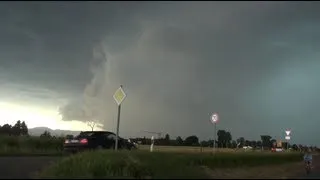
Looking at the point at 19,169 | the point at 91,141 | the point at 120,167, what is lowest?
the point at 19,169

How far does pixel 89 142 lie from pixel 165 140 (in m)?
63.6

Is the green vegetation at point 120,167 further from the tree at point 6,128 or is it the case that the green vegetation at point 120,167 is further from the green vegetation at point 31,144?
the tree at point 6,128

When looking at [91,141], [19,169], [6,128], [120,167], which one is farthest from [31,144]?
[6,128]

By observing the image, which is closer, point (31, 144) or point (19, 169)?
point (19, 169)

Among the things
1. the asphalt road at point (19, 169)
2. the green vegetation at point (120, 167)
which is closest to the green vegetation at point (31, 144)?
the asphalt road at point (19, 169)

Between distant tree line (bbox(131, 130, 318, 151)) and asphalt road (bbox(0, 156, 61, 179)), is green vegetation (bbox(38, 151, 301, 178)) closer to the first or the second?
asphalt road (bbox(0, 156, 61, 179))

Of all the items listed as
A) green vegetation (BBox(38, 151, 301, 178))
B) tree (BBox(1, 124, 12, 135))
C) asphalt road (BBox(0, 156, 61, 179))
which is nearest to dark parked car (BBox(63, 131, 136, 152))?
asphalt road (BBox(0, 156, 61, 179))

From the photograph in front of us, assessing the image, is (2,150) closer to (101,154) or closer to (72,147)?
(72,147)

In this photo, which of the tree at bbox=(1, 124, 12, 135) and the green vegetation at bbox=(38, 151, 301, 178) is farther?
the tree at bbox=(1, 124, 12, 135)

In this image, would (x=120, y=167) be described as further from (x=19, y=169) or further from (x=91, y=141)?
(x=91, y=141)

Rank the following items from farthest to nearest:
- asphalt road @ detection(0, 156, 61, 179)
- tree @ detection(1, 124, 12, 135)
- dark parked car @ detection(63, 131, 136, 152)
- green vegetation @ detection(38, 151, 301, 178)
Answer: tree @ detection(1, 124, 12, 135)
dark parked car @ detection(63, 131, 136, 152)
green vegetation @ detection(38, 151, 301, 178)
asphalt road @ detection(0, 156, 61, 179)

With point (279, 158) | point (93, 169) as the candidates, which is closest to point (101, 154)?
point (93, 169)

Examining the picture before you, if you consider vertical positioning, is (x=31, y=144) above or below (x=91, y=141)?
below

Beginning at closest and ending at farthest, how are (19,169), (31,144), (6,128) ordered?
(19,169) → (31,144) → (6,128)
